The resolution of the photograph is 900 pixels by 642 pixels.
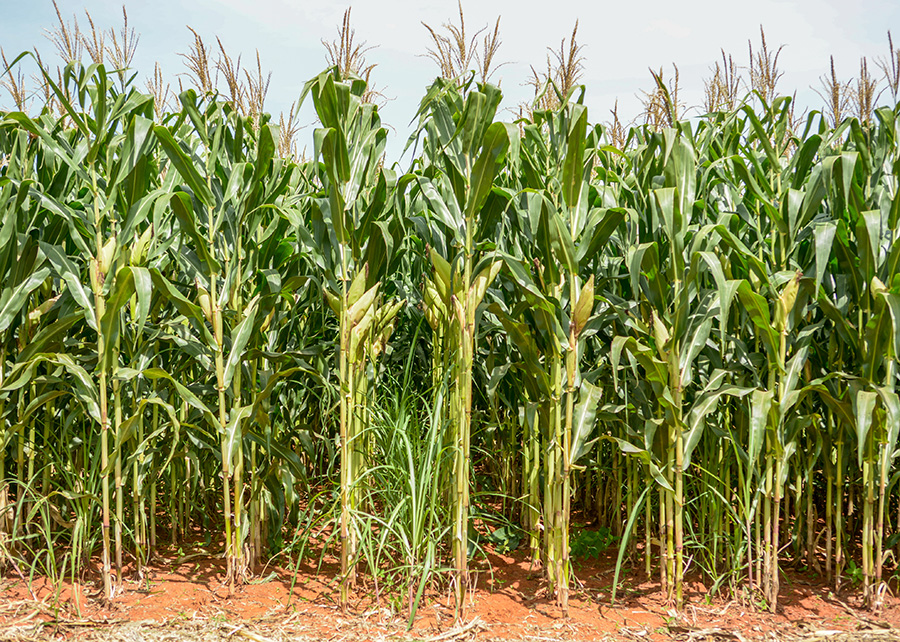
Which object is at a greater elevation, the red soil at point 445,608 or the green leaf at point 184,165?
the green leaf at point 184,165

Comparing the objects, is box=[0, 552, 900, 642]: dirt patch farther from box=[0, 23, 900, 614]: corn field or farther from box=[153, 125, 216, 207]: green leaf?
box=[153, 125, 216, 207]: green leaf

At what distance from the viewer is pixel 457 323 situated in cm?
273

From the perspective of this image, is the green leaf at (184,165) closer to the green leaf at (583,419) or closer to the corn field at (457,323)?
the corn field at (457,323)

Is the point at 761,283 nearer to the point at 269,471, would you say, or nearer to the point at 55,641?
the point at 269,471

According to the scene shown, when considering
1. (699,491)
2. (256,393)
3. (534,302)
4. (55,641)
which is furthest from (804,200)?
(55,641)

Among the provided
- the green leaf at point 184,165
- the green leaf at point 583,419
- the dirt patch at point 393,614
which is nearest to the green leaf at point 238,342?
the green leaf at point 184,165

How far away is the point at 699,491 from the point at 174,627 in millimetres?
2407

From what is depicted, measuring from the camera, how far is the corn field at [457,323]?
8.73ft

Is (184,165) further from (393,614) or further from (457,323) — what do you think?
(393,614)

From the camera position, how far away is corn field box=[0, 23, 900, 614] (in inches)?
105

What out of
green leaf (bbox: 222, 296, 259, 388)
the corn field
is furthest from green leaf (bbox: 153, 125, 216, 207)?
green leaf (bbox: 222, 296, 259, 388)

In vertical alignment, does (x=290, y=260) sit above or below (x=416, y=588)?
above

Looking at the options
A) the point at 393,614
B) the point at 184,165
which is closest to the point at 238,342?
the point at 184,165

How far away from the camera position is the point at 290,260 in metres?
3.11
